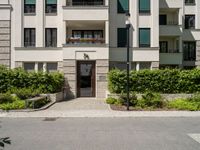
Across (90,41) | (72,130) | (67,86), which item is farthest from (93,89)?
(72,130)

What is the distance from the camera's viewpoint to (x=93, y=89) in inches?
1025

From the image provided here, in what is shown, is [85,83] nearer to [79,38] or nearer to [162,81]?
[79,38]

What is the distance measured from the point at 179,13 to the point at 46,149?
25.2m

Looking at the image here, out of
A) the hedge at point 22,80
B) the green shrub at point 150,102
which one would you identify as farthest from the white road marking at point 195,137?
the hedge at point 22,80

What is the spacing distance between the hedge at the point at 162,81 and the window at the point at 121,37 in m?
6.05

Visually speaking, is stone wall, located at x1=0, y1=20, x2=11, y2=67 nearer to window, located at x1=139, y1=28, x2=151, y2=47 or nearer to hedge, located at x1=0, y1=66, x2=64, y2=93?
hedge, located at x1=0, y1=66, x2=64, y2=93

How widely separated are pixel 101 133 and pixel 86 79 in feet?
49.7

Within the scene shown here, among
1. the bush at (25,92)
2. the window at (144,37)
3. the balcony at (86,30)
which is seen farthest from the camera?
the window at (144,37)

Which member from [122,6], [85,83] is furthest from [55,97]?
[122,6]

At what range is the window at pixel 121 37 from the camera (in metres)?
27.2

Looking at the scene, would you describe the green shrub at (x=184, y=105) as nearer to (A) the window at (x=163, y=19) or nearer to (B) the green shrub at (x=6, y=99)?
(B) the green shrub at (x=6, y=99)

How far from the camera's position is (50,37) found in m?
27.1

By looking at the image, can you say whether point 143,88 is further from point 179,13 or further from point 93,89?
point 179,13

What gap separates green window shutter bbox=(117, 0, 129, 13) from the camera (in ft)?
89.7
